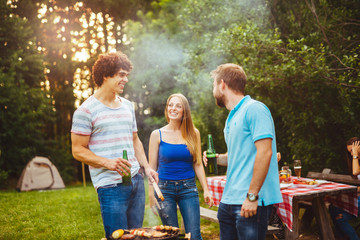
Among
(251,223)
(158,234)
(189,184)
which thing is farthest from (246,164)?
(189,184)

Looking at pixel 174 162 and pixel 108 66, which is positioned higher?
pixel 108 66

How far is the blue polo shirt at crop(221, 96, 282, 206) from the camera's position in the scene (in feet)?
6.56

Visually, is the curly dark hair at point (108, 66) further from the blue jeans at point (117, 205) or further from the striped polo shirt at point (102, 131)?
the blue jeans at point (117, 205)

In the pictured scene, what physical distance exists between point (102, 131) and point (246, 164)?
1105 mm

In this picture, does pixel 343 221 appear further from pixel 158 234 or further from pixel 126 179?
pixel 126 179

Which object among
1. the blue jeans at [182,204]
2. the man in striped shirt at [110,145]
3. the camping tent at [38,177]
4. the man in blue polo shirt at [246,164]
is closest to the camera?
the man in blue polo shirt at [246,164]

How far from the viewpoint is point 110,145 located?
2.49 m

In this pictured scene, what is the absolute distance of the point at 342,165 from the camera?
244 inches

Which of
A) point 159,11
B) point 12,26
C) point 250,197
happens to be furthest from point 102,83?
point 159,11

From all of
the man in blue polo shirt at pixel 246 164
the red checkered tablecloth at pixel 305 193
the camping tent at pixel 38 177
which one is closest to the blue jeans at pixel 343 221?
the red checkered tablecloth at pixel 305 193

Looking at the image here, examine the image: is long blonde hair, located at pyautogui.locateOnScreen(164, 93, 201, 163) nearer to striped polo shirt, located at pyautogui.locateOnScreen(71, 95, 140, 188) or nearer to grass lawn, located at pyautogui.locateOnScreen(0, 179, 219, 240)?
striped polo shirt, located at pyautogui.locateOnScreen(71, 95, 140, 188)

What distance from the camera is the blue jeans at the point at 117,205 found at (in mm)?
2449

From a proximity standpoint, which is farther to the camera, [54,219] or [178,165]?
[54,219]

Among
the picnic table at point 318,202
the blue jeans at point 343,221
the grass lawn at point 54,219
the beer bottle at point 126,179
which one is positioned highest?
the beer bottle at point 126,179
